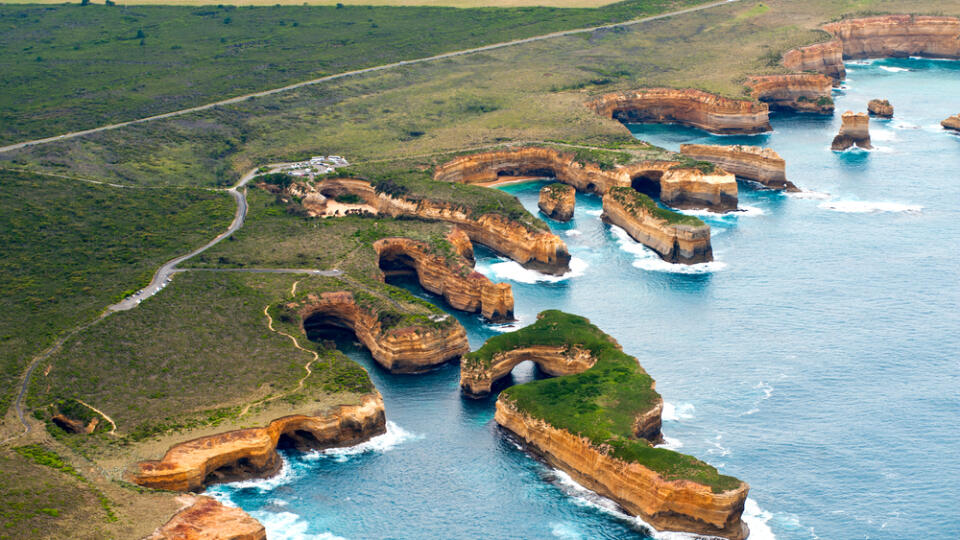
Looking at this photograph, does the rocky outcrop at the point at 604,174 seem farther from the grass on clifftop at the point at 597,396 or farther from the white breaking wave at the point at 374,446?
the white breaking wave at the point at 374,446

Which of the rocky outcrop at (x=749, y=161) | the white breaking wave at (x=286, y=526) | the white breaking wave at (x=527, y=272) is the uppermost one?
the rocky outcrop at (x=749, y=161)

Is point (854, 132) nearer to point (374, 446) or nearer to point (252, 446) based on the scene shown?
point (374, 446)

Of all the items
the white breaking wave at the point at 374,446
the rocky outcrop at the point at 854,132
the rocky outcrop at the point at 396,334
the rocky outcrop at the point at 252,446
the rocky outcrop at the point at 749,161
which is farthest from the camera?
the rocky outcrop at the point at 854,132

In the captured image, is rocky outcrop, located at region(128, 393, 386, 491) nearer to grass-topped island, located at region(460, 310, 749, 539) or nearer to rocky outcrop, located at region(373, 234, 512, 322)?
grass-topped island, located at region(460, 310, 749, 539)

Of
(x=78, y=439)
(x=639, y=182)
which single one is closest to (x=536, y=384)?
(x=78, y=439)

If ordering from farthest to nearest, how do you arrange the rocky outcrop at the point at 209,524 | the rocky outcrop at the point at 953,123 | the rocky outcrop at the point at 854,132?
the rocky outcrop at the point at 953,123 → the rocky outcrop at the point at 854,132 → the rocky outcrop at the point at 209,524

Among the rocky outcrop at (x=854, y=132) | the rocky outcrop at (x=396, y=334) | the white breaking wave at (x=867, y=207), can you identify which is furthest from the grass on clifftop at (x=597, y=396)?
the rocky outcrop at (x=854, y=132)

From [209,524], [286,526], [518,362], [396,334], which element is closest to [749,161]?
[518,362]
